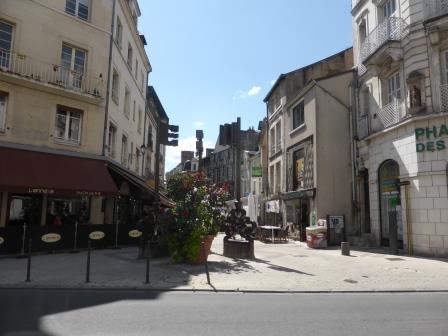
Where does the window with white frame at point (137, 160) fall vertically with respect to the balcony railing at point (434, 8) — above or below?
below

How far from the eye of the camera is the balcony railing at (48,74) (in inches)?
655

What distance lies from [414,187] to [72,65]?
15.4 m

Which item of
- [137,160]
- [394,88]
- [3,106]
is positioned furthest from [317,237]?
[3,106]

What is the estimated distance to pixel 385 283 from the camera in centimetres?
1015

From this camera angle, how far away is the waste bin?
1981 cm

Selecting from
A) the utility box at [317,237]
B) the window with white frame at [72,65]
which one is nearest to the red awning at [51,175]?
Result: the window with white frame at [72,65]

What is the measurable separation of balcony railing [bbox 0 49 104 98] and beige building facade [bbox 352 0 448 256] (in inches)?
496

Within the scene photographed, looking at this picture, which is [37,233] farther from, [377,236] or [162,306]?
[377,236]

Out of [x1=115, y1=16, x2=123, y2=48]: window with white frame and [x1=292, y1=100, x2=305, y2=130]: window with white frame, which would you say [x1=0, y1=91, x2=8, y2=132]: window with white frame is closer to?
[x1=115, y1=16, x2=123, y2=48]: window with white frame

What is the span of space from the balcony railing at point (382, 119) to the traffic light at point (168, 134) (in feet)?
29.8

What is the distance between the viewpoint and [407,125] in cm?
1656

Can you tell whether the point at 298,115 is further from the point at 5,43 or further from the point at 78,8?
the point at 5,43

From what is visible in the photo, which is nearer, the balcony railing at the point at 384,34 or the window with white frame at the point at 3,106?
the window with white frame at the point at 3,106

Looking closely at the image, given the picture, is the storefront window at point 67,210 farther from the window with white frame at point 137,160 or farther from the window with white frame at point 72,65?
the window with white frame at point 137,160
